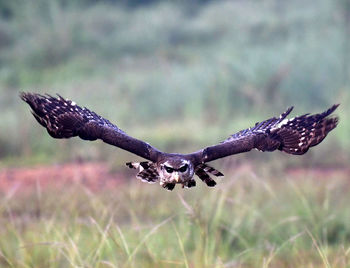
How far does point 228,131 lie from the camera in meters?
11.8

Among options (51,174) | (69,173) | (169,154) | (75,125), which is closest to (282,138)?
(169,154)

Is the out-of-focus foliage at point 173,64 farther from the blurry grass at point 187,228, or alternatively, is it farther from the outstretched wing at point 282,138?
the outstretched wing at point 282,138

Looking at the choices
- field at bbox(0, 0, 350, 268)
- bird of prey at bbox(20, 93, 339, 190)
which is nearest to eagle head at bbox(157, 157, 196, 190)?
bird of prey at bbox(20, 93, 339, 190)

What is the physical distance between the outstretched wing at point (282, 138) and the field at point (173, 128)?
21.1 inches

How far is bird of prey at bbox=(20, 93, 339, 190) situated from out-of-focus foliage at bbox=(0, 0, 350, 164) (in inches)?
212

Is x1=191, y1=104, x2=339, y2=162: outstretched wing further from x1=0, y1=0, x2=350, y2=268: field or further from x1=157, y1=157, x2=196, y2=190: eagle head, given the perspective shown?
x1=0, y1=0, x2=350, y2=268: field

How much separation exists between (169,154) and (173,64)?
12735 millimetres

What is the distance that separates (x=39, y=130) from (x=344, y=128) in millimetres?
4228

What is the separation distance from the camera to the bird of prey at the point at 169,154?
4582 millimetres

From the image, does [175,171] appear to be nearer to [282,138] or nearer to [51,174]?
[282,138]

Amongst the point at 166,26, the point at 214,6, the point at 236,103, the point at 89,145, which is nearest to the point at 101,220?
the point at 89,145

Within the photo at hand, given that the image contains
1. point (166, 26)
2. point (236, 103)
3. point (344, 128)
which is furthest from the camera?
point (166, 26)

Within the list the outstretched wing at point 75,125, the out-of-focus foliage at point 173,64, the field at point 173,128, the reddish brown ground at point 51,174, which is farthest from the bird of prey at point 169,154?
the out-of-focus foliage at point 173,64

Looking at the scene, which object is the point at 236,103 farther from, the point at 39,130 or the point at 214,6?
the point at 214,6
